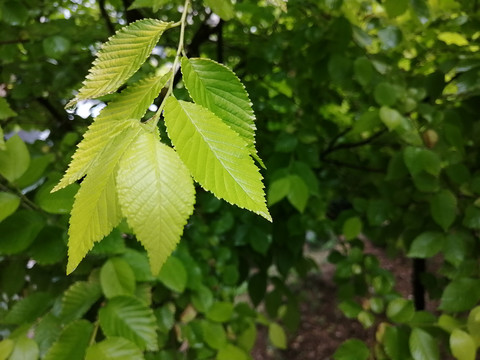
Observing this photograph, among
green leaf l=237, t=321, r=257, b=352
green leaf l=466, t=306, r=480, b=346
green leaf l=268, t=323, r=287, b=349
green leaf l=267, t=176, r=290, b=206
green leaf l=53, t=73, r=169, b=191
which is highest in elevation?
green leaf l=53, t=73, r=169, b=191

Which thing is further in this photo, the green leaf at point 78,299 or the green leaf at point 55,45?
the green leaf at point 55,45

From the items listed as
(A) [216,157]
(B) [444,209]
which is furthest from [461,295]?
(A) [216,157]

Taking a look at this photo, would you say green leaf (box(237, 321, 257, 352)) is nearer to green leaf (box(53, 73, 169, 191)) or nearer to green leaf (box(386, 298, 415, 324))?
green leaf (box(386, 298, 415, 324))

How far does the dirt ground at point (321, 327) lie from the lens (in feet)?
8.46

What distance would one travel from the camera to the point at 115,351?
1.81 feet

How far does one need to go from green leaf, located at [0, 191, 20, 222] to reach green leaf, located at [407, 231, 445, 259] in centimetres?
87

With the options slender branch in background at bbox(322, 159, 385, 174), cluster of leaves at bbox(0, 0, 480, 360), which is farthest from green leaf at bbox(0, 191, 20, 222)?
slender branch in background at bbox(322, 159, 385, 174)

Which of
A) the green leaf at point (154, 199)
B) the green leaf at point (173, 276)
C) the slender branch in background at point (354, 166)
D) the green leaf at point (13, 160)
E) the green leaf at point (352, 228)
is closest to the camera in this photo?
the green leaf at point (154, 199)

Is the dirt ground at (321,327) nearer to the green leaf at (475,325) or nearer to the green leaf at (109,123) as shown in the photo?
the green leaf at (475,325)

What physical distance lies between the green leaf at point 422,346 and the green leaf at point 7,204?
803mm

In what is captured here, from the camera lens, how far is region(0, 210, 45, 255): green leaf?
2.09 feet

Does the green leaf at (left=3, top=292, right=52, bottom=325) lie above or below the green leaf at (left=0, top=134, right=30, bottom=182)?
below

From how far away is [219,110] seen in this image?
36 cm

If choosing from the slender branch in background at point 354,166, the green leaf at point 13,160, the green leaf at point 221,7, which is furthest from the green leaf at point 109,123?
the slender branch in background at point 354,166
